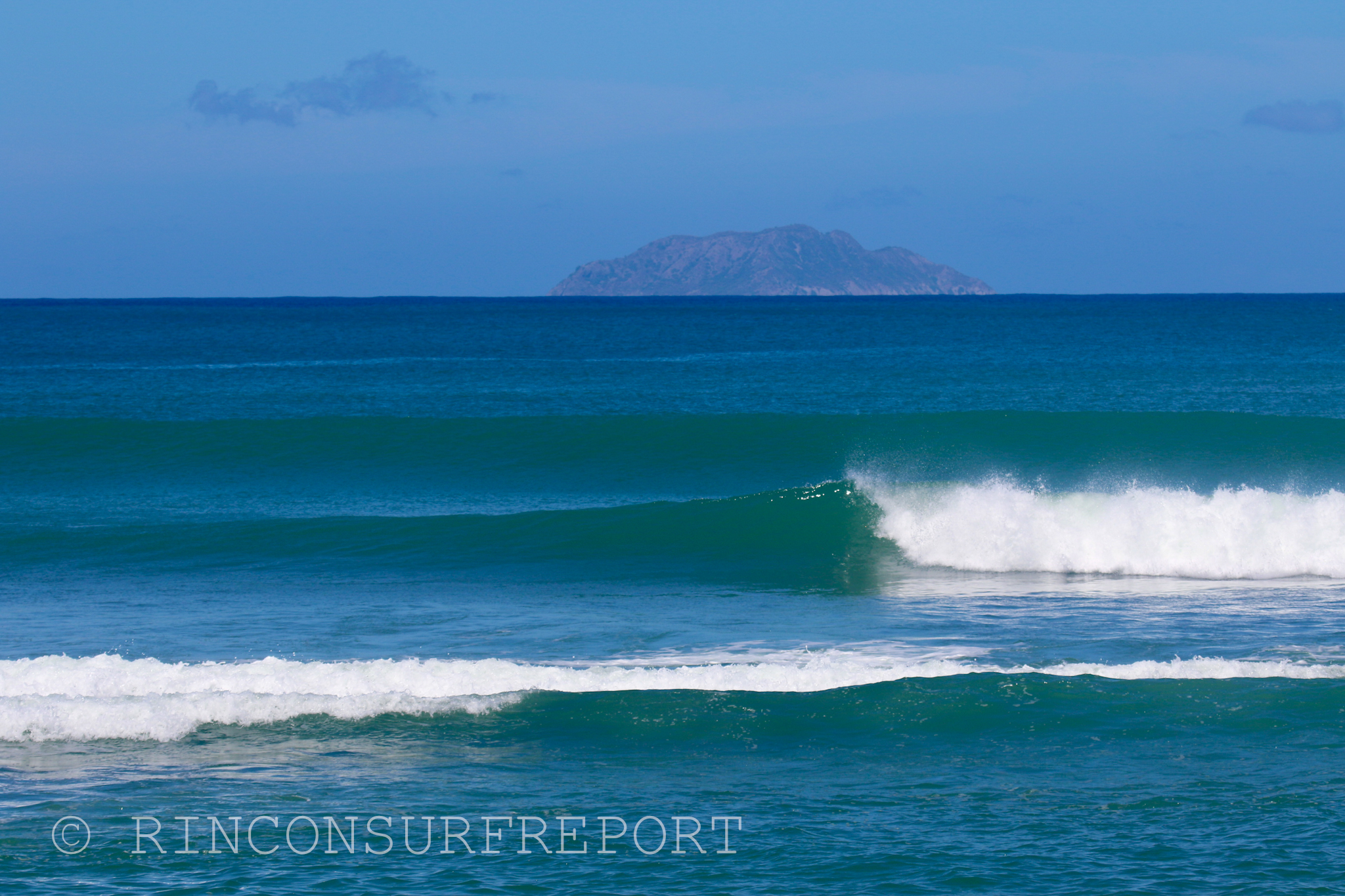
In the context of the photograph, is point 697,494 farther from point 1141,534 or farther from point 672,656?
point 672,656

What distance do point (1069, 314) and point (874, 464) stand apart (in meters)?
104

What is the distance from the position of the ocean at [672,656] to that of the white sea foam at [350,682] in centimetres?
3

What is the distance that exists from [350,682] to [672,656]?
2647 mm

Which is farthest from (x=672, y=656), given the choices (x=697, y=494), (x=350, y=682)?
(x=697, y=494)

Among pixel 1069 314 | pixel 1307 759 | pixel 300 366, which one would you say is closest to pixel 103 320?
pixel 300 366

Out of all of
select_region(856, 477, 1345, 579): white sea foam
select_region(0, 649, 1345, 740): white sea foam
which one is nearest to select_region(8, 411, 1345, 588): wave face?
select_region(856, 477, 1345, 579): white sea foam

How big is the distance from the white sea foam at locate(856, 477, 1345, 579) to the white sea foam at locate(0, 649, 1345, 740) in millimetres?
4950

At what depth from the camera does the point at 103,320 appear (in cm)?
11294

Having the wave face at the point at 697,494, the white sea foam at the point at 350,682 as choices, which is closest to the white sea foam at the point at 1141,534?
the wave face at the point at 697,494

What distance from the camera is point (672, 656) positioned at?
33.5 feet

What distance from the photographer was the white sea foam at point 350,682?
8.18m

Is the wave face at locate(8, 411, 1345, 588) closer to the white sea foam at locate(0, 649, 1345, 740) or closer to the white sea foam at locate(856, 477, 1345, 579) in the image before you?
the white sea foam at locate(856, 477, 1345, 579)

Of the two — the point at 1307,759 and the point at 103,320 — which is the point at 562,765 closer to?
→ the point at 1307,759

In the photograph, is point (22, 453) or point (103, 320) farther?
point (103, 320)
